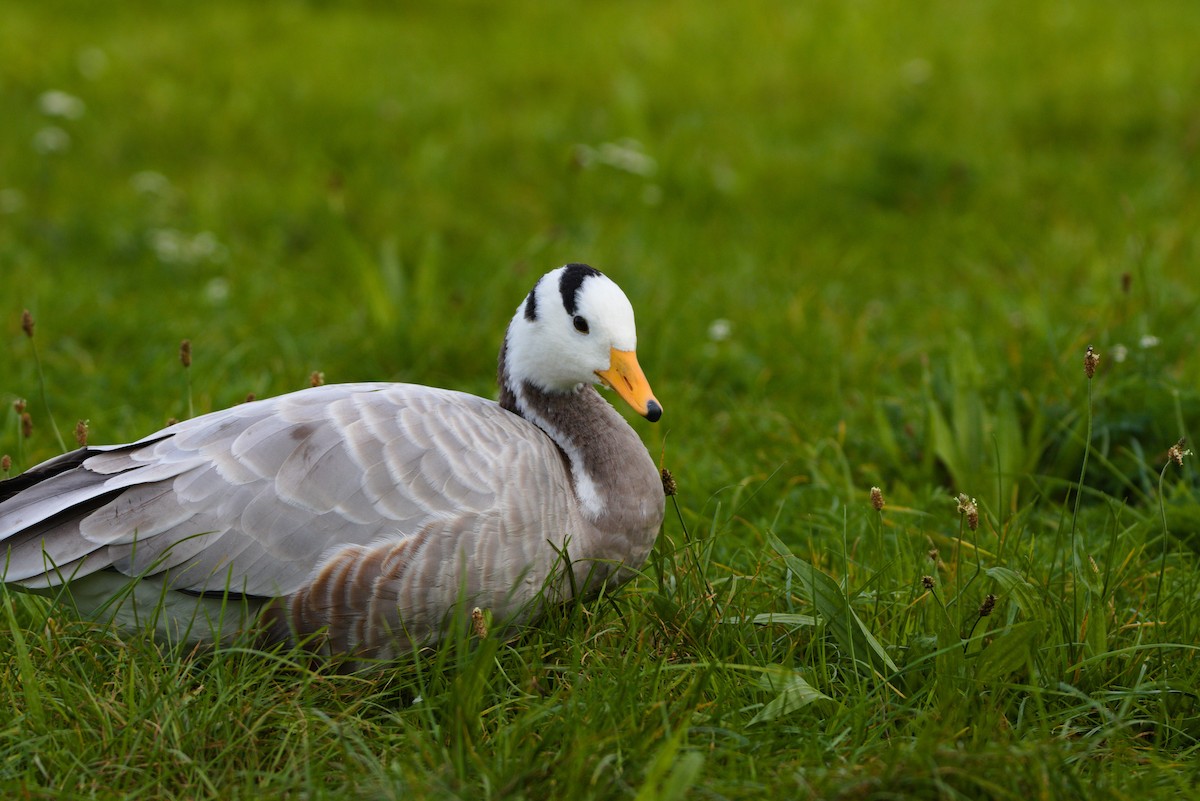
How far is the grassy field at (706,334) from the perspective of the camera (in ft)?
9.00

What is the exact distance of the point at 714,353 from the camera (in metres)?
5.21

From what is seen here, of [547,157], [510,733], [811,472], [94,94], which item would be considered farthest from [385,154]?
[510,733]

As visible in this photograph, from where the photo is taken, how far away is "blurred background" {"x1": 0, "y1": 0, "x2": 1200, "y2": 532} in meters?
4.55

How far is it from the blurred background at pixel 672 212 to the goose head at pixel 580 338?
2.36 ft

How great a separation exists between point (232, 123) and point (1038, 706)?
21.8 feet

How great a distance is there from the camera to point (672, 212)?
7113 millimetres

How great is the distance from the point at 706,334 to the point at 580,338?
2157mm

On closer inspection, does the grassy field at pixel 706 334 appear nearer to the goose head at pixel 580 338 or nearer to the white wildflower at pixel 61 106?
the white wildflower at pixel 61 106

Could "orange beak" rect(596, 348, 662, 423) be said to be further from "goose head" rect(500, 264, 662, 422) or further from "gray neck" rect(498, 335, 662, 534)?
"gray neck" rect(498, 335, 662, 534)

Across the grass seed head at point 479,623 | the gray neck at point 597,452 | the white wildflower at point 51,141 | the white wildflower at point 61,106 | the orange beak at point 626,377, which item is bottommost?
the grass seed head at point 479,623

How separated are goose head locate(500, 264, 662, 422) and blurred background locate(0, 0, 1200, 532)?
72 centimetres

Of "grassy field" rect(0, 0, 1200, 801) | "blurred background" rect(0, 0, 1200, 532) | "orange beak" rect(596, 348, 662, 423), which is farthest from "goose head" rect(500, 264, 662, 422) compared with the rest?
"blurred background" rect(0, 0, 1200, 532)

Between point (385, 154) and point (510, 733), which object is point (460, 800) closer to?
point (510, 733)

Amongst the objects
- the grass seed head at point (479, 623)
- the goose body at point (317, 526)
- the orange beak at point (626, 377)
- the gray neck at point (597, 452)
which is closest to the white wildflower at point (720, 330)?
the gray neck at point (597, 452)
